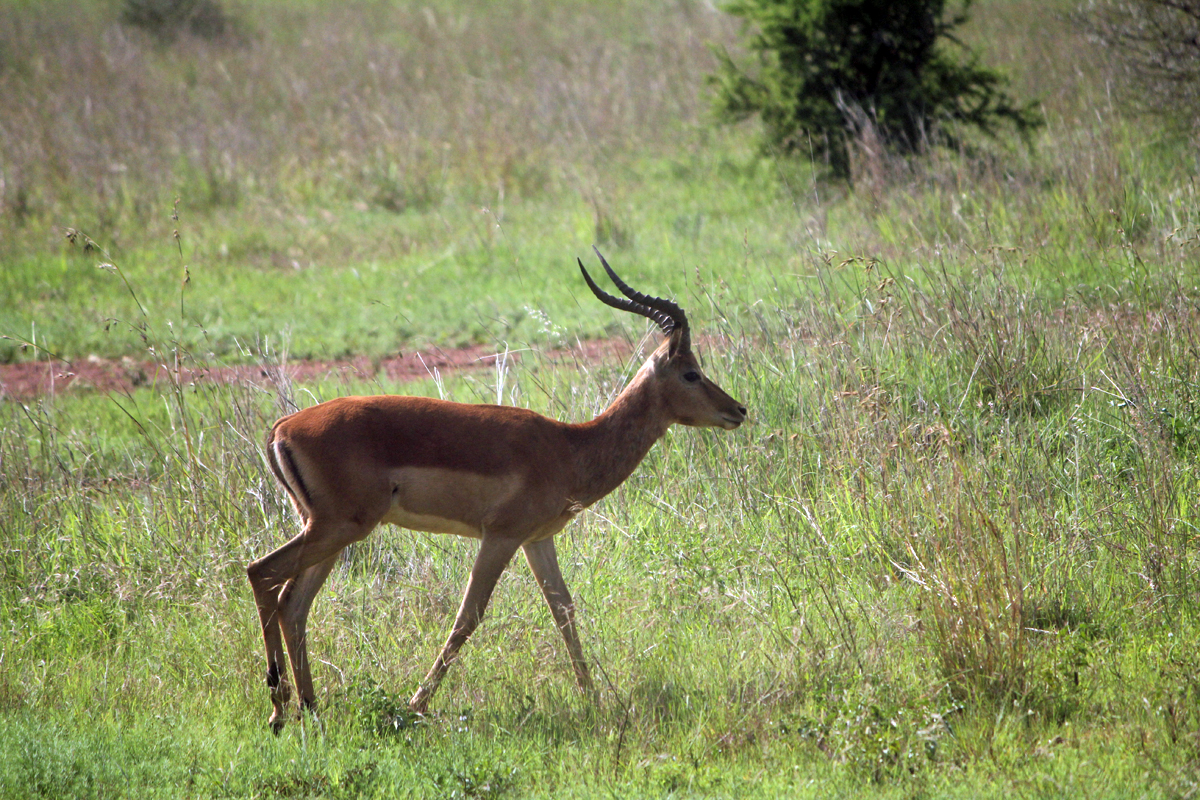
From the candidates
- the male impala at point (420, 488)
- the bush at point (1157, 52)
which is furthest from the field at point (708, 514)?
the bush at point (1157, 52)

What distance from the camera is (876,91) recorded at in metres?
11.7

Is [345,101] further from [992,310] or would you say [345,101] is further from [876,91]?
[992,310]

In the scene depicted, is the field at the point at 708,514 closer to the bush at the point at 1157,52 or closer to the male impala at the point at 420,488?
the male impala at the point at 420,488

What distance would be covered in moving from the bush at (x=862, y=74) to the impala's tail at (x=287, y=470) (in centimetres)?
845

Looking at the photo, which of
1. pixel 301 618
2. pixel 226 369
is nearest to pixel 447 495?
pixel 301 618

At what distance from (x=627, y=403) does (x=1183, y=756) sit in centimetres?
257

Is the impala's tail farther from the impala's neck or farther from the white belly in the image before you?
the impala's neck

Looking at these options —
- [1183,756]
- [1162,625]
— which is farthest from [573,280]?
[1183,756]

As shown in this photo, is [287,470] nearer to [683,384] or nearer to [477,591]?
[477,591]

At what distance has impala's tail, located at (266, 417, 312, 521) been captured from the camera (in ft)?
13.9

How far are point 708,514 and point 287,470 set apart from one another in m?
2.32

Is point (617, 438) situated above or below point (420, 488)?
above

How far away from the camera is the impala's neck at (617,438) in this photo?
4.71 metres

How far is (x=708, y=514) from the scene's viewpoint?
5621 mm
